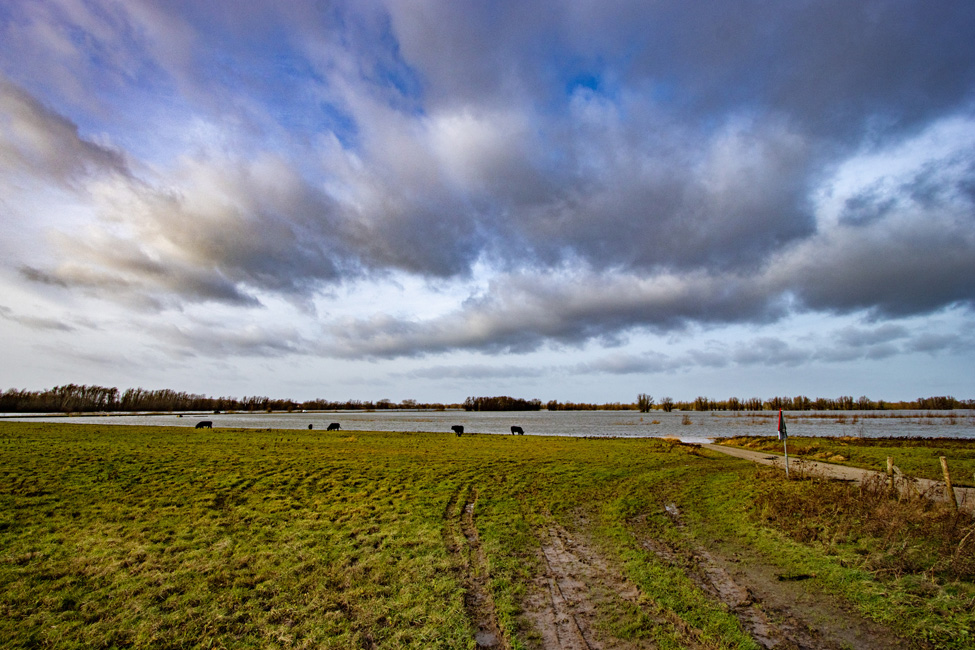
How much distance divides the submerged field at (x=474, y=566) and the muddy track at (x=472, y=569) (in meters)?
0.04

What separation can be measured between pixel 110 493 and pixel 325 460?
9490mm

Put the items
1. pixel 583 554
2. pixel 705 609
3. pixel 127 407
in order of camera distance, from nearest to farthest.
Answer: pixel 705 609 < pixel 583 554 < pixel 127 407

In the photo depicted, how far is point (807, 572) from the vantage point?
8.28m

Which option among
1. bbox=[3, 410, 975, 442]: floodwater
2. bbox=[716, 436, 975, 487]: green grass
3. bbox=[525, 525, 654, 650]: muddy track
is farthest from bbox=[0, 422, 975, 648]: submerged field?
bbox=[3, 410, 975, 442]: floodwater

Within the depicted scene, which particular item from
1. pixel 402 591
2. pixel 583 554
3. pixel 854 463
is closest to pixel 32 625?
pixel 402 591

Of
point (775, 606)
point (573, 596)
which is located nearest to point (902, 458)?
point (775, 606)

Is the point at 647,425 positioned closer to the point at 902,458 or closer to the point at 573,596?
the point at 902,458

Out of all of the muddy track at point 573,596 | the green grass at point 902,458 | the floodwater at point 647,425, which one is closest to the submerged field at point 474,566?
the muddy track at point 573,596

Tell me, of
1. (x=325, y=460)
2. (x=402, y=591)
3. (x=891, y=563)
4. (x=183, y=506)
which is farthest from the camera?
(x=325, y=460)

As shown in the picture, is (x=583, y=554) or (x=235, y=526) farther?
(x=235, y=526)

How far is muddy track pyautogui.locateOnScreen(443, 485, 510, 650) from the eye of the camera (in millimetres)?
6059

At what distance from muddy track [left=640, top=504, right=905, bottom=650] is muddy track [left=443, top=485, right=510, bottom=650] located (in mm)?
3385

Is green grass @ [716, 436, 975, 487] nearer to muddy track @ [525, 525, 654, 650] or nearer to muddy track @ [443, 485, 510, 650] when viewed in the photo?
muddy track @ [525, 525, 654, 650]

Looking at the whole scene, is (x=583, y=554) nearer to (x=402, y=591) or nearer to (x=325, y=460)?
(x=402, y=591)
